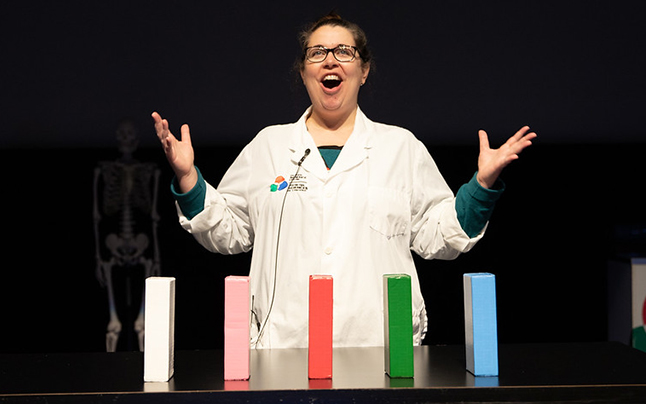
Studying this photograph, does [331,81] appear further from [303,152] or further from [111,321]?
[111,321]

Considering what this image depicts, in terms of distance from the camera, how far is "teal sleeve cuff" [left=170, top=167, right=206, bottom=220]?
6.91ft

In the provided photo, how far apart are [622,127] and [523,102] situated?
1.77 feet

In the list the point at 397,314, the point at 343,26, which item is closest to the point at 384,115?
the point at 343,26

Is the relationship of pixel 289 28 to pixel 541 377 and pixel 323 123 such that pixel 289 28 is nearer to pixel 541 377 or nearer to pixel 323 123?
pixel 323 123

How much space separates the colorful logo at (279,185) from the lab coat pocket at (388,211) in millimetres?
282

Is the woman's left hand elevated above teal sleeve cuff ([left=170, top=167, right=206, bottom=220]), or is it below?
above

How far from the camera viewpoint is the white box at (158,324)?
1.51m

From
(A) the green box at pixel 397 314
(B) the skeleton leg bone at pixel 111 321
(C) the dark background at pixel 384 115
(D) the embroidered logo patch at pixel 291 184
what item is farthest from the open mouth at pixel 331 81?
(B) the skeleton leg bone at pixel 111 321

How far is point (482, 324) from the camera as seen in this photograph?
5.20 feet

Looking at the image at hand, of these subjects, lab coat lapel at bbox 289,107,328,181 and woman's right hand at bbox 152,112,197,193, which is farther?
lab coat lapel at bbox 289,107,328,181

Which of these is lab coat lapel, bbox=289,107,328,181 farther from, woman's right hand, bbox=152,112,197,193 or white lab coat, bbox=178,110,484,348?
woman's right hand, bbox=152,112,197,193

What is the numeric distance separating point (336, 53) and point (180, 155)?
2.07ft

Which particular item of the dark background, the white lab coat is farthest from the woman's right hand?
the dark background

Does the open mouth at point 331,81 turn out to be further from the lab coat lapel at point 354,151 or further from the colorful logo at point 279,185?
the colorful logo at point 279,185
